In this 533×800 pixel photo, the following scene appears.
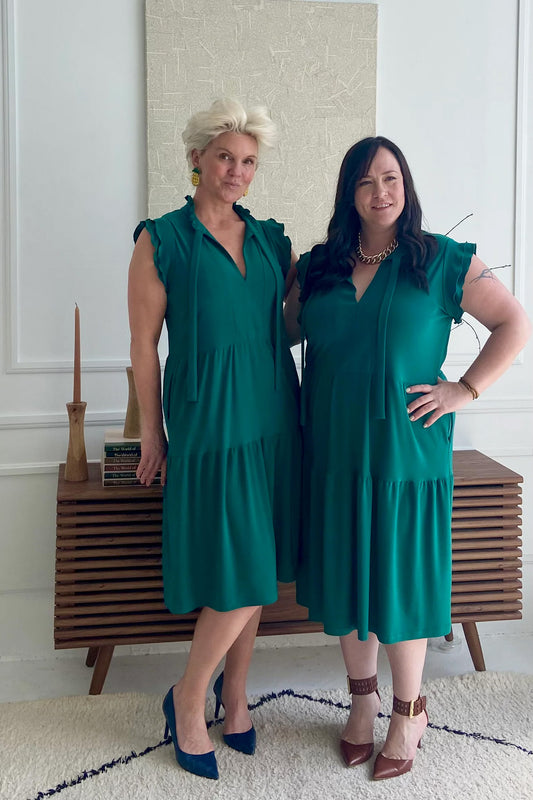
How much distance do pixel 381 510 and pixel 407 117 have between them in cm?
150

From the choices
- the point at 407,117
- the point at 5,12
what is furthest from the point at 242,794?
the point at 5,12

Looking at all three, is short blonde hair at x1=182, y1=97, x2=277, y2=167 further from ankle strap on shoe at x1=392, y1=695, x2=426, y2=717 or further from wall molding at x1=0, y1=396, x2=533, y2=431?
ankle strap on shoe at x1=392, y1=695, x2=426, y2=717

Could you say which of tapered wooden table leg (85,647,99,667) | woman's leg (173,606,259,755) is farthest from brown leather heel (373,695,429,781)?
tapered wooden table leg (85,647,99,667)

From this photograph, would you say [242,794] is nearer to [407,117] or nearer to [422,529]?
[422,529]

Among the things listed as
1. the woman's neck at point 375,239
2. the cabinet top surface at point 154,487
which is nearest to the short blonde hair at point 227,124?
the woman's neck at point 375,239

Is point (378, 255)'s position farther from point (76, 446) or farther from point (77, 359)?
point (76, 446)

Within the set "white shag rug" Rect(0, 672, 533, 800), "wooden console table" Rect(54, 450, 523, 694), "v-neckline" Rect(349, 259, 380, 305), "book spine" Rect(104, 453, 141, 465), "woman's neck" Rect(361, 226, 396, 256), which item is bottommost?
"white shag rug" Rect(0, 672, 533, 800)

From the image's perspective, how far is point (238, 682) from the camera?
2186 millimetres

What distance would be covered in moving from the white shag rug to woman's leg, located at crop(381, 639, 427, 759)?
0.22 ft

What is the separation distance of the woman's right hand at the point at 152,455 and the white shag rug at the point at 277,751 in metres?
0.75

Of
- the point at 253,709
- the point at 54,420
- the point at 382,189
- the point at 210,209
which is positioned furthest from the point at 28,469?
the point at 382,189

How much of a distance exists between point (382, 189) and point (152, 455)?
87 centimetres

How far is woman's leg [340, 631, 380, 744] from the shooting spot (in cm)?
213

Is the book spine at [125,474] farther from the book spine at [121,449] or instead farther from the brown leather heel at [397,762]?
the brown leather heel at [397,762]
